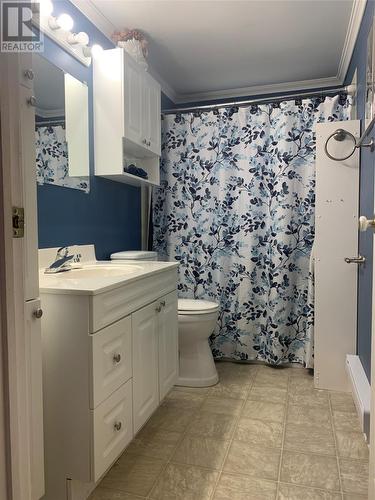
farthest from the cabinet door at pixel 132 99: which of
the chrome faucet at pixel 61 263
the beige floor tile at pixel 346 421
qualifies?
the beige floor tile at pixel 346 421

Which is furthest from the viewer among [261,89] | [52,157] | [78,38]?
[261,89]

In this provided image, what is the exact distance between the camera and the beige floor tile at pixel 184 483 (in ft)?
4.74

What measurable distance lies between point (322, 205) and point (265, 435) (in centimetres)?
138

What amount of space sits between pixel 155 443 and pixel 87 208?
129cm

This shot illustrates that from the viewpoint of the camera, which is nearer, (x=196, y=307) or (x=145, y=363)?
(x=145, y=363)

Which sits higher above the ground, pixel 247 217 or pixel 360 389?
pixel 247 217

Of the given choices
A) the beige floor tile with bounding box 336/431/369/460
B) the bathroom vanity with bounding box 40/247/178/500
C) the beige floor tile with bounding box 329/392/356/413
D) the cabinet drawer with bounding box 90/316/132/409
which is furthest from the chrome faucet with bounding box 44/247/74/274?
the beige floor tile with bounding box 329/392/356/413

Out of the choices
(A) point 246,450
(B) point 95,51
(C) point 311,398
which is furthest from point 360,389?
(B) point 95,51

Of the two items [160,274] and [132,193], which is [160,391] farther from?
[132,193]

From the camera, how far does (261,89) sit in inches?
126

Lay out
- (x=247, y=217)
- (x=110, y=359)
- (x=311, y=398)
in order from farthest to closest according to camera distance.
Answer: (x=247, y=217) < (x=311, y=398) < (x=110, y=359)

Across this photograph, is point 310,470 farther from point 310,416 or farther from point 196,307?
point 196,307

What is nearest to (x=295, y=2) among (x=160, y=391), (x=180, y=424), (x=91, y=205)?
(x=91, y=205)

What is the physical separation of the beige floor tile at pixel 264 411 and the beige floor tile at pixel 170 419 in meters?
0.33
